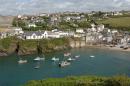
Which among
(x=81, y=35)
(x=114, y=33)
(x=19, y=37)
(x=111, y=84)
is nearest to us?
(x=111, y=84)

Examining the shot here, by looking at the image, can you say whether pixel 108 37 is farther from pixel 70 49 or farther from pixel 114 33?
pixel 70 49

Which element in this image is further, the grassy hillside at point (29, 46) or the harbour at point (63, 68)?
the grassy hillside at point (29, 46)

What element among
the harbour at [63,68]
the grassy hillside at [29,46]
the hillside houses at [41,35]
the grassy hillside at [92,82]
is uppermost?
the grassy hillside at [92,82]

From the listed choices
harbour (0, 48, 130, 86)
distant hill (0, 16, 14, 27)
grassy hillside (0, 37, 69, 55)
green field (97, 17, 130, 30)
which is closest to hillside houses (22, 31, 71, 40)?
grassy hillside (0, 37, 69, 55)

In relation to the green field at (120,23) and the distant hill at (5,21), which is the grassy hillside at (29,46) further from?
the distant hill at (5,21)

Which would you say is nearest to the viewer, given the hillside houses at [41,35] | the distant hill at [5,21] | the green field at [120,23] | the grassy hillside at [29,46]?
the grassy hillside at [29,46]

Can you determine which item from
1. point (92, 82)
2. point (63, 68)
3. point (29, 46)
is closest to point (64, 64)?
point (63, 68)

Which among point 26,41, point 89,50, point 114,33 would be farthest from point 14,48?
point 114,33

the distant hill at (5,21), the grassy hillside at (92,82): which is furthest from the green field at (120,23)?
the grassy hillside at (92,82)

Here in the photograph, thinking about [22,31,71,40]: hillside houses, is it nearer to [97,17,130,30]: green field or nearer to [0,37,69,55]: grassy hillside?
[0,37,69,55]: grassy hillside

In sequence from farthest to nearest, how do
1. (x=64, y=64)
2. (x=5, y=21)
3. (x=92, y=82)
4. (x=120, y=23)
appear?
(x=5, y=21) → (x=120, y=23) → (x=64, y=64) → (x=92, y=82)

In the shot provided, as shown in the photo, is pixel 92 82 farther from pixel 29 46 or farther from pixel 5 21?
pixel 5 21
